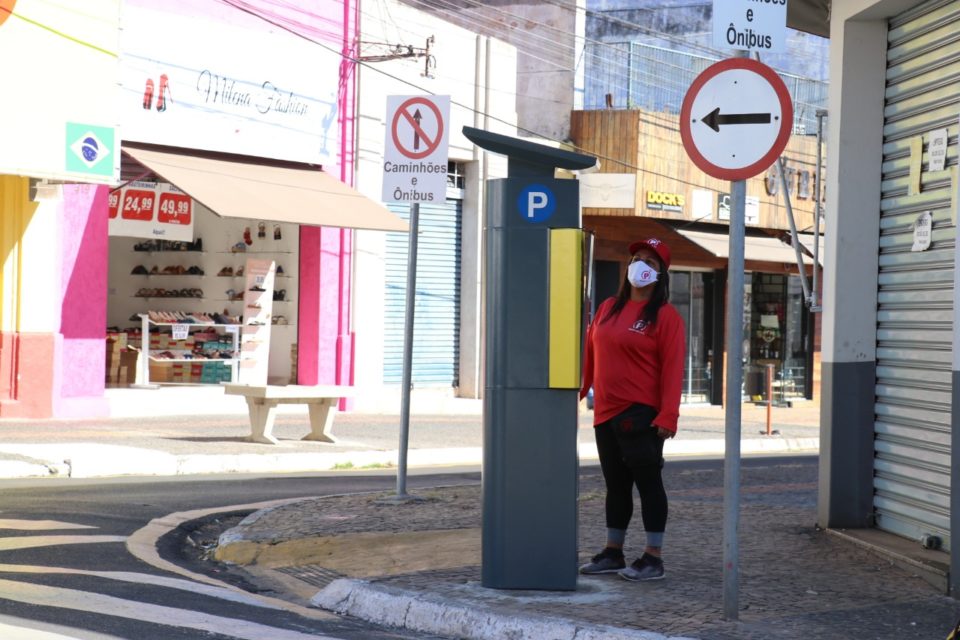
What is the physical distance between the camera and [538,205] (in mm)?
7090

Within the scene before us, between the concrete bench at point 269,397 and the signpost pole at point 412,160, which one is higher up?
the signpost pole at point 412,160

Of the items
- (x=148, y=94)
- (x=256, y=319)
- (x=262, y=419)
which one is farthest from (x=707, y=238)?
(x=262, y=419)

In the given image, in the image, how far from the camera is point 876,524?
370 inches

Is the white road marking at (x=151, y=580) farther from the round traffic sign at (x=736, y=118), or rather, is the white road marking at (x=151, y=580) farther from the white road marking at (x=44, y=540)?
the round traffic sign at (x=736, y=118)

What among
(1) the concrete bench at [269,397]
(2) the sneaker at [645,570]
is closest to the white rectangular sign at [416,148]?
(2) the sneaker at [645,570]

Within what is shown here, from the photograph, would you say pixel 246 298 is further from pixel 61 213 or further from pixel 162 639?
pixel 162 639

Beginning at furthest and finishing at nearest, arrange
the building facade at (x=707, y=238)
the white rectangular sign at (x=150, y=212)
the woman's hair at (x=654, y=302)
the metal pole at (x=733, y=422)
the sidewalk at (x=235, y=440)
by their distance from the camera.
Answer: the building facade at (x=707, y=238) < the white rectangular sign at (x=150, y=212) < the sidewalk at (x=235, y=440) < the woman's hair at (x=654, y=302) < the metal pole at (x=733, y=422)

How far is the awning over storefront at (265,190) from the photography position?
19.1 meters

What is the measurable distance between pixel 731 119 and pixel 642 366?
5.25 ft

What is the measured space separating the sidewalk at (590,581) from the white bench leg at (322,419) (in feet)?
20.2

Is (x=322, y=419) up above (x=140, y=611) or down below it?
above

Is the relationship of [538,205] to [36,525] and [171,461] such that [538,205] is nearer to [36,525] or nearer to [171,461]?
[36,525]

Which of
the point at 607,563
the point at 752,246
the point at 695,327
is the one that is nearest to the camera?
the point at 607,563

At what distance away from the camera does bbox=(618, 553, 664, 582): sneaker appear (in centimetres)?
746
